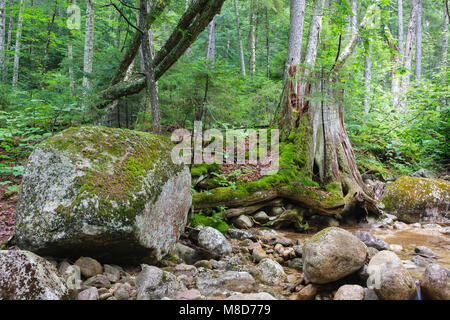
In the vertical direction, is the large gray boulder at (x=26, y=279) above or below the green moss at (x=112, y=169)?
below

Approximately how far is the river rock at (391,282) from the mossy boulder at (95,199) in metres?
2.53

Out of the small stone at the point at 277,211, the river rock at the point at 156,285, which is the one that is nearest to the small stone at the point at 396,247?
the small stone at the point at 277,211

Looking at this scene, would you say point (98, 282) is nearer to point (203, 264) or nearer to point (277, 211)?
point (203, 264)

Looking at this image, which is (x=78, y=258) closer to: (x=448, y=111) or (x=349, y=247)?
(x=349, y=247)

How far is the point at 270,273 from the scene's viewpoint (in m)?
3.59

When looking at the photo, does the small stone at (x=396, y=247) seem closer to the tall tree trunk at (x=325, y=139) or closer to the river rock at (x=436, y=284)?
the tall tree trunk at (x=325, y=139)

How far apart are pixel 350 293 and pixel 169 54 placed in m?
5.52

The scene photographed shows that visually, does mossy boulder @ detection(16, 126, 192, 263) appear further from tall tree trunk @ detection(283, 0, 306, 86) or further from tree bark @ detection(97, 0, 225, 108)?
tall tree trunk @ detection(283, 0, 306, 86)

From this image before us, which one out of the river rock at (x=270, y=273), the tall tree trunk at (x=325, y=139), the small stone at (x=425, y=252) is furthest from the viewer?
the tall tree trunk at (x=325, y=139)

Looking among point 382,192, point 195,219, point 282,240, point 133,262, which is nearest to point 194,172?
point 195,219

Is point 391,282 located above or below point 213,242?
above

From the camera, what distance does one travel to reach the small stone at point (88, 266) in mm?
2752

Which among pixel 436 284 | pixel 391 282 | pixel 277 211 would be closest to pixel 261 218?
pixel 277 211
